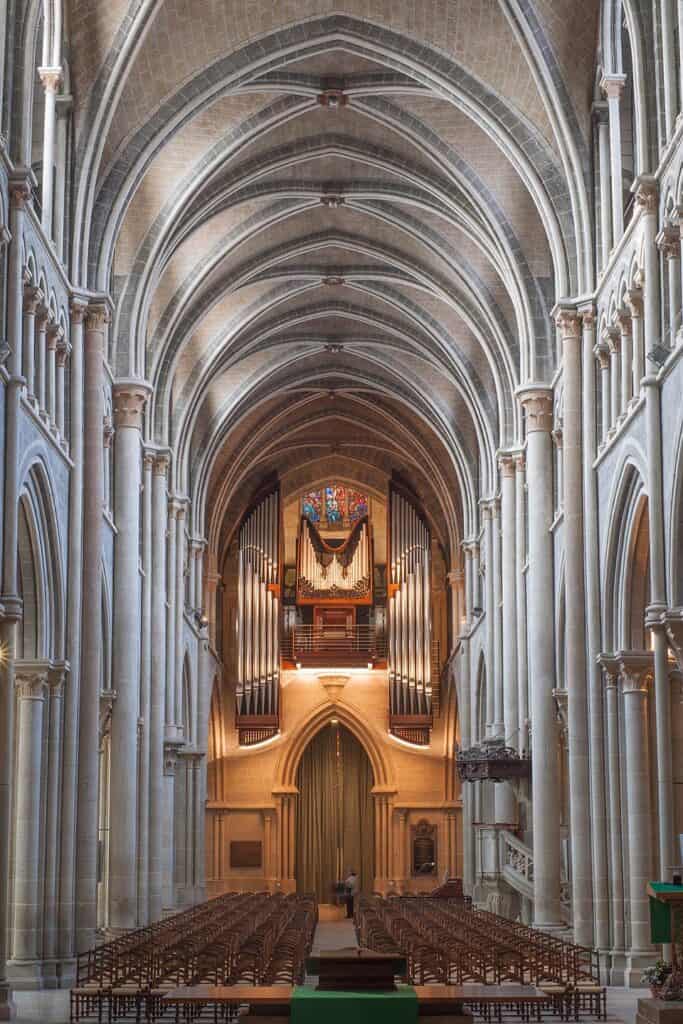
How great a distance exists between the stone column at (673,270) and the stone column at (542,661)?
11.9 meters

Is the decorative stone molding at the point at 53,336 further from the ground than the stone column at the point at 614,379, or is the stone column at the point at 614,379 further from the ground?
the decorative stone molding at the point at 53,336

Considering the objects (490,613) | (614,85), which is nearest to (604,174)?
(614,85)

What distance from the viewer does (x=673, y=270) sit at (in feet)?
73.2

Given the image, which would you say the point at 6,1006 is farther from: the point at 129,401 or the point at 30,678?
the point at 129,401

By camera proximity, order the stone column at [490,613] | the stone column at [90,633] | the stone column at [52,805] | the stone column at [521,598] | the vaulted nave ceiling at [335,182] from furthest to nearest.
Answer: the stone column at [490,613]
the stone column at [521,598]
the vaulted nave ceiling at [335,182]
the stone column at [90,633]
the stone column at [52,805]

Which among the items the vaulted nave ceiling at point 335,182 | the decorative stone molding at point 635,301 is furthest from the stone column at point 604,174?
the decorative stone molding at point 635,301

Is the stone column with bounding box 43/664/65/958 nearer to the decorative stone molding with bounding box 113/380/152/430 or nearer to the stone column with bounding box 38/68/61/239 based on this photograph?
the stone column with bounding box 38/68/61/239

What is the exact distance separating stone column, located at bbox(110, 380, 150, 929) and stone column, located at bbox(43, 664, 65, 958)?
5.94 metres

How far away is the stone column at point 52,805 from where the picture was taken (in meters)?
25.8

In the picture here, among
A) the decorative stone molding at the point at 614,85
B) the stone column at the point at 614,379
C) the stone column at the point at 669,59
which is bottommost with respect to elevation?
the stone column at the point at 614,379

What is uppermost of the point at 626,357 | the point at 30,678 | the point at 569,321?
the point at 569,321

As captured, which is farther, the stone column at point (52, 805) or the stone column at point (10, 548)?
the stone column at point (52, 805)

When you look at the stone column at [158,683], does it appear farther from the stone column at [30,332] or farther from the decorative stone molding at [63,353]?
the stone column at [30,332]

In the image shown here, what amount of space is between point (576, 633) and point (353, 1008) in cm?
1622
